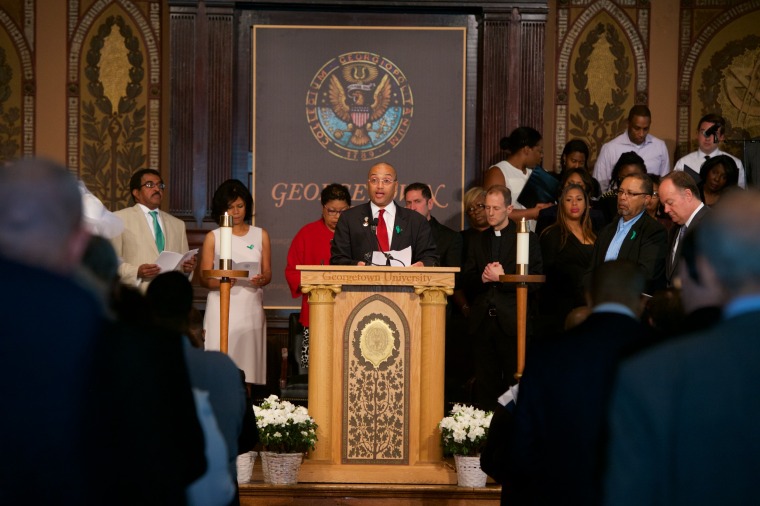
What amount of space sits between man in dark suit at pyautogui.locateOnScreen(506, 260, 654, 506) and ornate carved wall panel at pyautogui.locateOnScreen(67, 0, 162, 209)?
7.56 metres

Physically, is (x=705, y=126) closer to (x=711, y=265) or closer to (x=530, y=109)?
(x=530, y=109)

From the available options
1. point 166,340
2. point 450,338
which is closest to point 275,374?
point 450,338

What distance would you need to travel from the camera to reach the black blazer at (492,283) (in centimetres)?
724

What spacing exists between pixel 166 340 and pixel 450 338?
572 cm

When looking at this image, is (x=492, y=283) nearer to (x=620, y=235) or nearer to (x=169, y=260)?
(x=620, y=235)

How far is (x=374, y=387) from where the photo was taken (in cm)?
606

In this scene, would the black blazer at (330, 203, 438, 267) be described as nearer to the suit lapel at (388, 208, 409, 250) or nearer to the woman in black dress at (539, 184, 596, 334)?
the suit lapel at (388, 208, 409, 250)

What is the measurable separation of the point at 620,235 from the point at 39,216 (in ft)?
16.5

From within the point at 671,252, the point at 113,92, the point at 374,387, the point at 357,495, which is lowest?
the point at 357,495

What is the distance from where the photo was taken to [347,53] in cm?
992

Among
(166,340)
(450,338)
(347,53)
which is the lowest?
(450,338)

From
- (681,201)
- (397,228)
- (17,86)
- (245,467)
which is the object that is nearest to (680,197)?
(681,201)

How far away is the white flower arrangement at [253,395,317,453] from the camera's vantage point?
5.86 m

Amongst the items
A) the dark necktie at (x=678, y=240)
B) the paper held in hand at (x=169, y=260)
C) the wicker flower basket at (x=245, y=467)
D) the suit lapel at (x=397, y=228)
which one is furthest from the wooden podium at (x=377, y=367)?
the dark necktie at (x=678, y=240)
